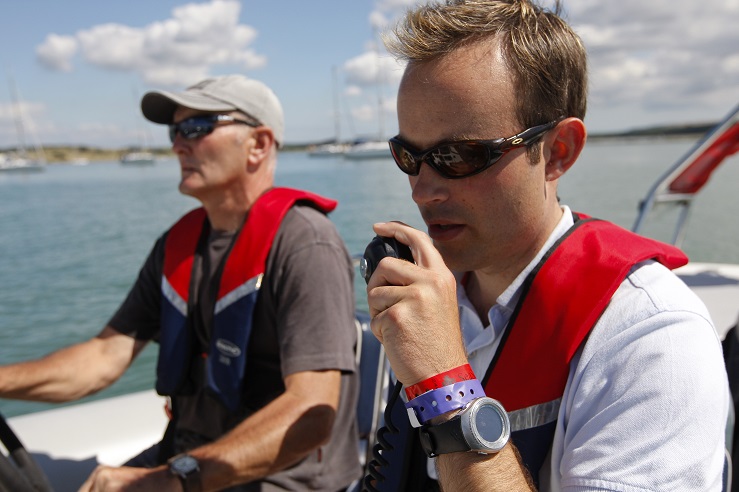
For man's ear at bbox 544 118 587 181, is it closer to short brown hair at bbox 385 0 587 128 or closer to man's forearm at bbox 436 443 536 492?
short brown hair at bbox 385 0 587 128

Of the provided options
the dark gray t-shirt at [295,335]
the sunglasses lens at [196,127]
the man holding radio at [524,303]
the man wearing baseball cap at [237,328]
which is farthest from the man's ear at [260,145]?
the man holding radio at [524,303]

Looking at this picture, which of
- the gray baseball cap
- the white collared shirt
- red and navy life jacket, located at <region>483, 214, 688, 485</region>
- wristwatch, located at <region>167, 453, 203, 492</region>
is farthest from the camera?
the gray baseball cap

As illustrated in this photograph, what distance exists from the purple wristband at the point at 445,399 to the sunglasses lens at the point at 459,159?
438mm

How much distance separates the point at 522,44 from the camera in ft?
4.16

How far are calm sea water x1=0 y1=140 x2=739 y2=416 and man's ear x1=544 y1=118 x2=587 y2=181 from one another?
377 centimetres

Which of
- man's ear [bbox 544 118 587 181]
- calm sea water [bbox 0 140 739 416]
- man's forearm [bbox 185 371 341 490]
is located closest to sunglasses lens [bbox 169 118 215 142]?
man's forearm [bbox 185 371 341 490]

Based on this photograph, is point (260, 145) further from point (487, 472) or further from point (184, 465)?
point (487, 472)

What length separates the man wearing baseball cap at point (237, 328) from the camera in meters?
1.75

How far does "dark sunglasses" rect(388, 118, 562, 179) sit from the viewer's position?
124 centimetres

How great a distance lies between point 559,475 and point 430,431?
12.0 inches

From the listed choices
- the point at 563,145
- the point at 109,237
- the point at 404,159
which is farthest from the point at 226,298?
the point at 109,237

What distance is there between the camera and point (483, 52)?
1.25 m

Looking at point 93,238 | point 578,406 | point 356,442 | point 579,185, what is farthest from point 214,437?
point 579,185

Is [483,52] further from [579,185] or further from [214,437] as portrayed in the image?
[579,185]
